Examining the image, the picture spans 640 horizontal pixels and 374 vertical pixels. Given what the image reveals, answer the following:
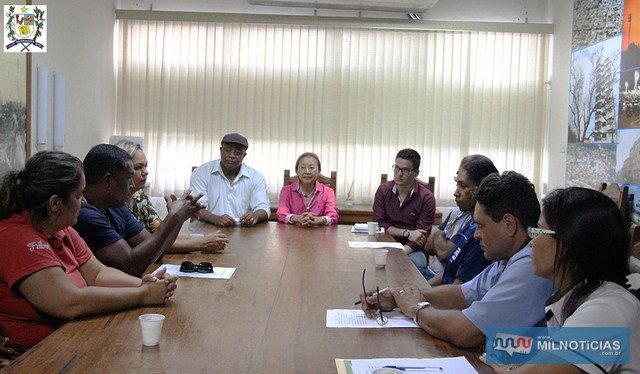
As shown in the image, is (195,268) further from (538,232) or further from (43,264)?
(538,232)

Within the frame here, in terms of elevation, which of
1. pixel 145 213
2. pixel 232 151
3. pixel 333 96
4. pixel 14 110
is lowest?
pixel 145 213

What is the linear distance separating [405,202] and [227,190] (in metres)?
1.37

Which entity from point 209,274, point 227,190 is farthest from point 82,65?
point 209,274

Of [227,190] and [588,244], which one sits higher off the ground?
[588,244]

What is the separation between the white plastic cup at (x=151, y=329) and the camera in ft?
4.82

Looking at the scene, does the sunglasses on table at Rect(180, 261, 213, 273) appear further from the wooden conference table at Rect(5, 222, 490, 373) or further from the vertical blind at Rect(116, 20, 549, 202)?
the vertical blind at Rect(116, 20, 549, 202)

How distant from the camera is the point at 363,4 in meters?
5.50

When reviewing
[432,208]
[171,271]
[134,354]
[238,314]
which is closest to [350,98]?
[432,208]

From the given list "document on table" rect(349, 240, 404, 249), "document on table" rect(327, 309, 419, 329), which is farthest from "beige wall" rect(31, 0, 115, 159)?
→ "document on table" rect(327, 309, 419, 329)

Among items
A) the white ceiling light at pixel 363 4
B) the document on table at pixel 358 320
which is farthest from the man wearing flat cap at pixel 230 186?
the document on table at pixel 358 320

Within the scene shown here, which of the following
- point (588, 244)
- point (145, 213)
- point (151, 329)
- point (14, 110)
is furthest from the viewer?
point (14, 110)

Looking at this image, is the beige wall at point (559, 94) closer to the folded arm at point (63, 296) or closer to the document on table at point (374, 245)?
the document on table at point (374, 245)

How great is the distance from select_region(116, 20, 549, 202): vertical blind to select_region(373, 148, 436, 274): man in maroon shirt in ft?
4.69

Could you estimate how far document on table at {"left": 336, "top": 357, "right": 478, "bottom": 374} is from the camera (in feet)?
4.46
